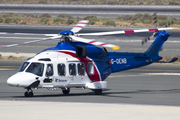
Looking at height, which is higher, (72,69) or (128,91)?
(72,69)

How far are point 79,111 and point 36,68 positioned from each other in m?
4.93

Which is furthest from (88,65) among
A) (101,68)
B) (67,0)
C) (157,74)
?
(67,0)

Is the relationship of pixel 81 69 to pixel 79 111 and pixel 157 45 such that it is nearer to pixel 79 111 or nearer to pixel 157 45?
pixel 79 111

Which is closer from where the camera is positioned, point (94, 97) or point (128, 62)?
point (94, 97)

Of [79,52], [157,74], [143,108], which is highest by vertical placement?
[79,52]

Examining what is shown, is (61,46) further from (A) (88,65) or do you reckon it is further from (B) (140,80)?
(B) (140,80)

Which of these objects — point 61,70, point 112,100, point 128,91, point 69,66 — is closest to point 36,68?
point 61,70

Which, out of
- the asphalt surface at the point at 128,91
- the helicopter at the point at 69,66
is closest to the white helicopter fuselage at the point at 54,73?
the helicopter at the point at 69,66

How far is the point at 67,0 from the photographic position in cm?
15162

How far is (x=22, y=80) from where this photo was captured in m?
17.8

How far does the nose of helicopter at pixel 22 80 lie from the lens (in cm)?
1776

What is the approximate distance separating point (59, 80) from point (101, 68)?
2.90 metres

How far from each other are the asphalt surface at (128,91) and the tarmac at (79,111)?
6.92 feet

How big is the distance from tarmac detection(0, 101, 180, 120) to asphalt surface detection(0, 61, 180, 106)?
211 centimetres
